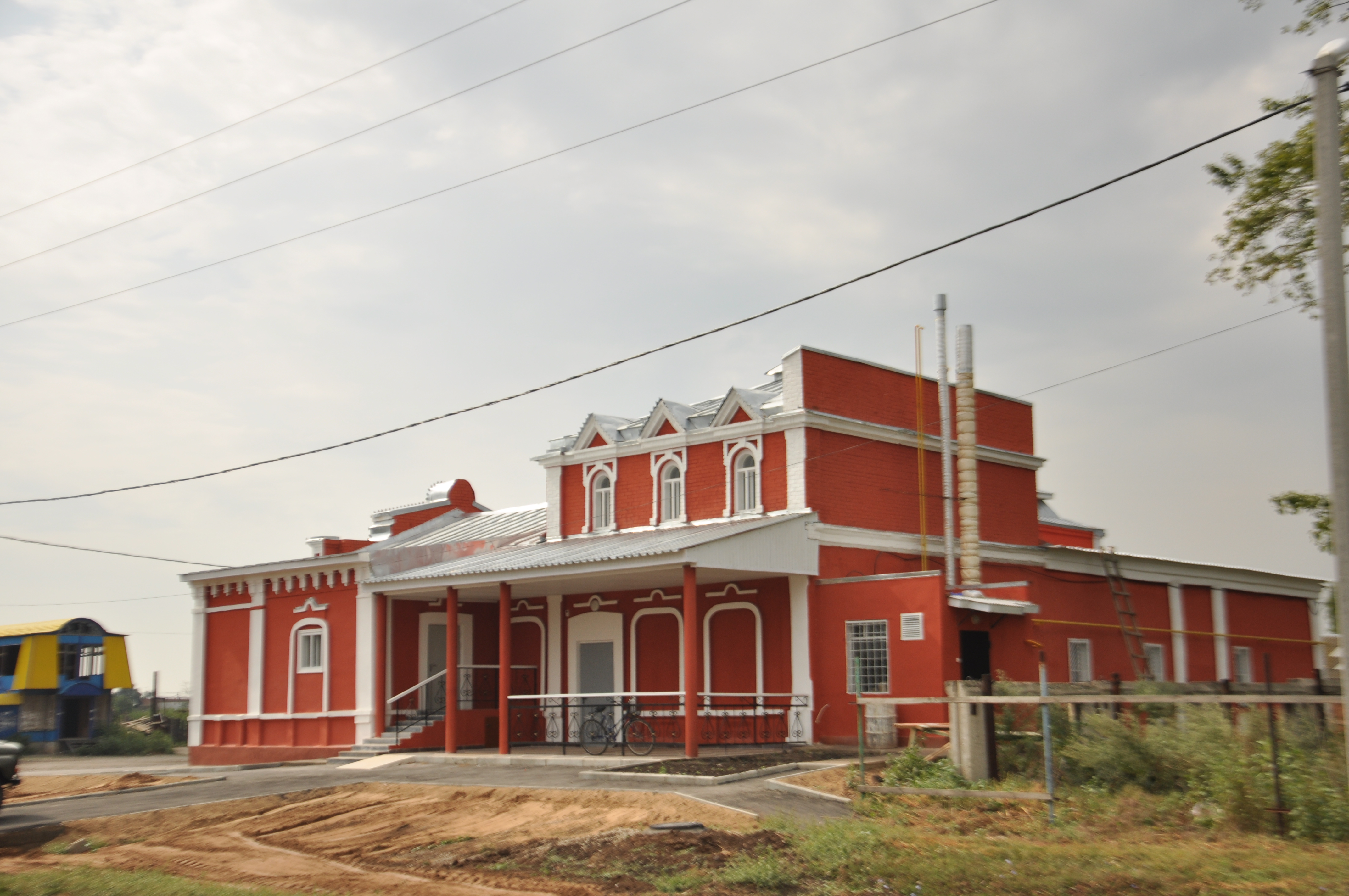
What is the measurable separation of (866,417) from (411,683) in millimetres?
12104

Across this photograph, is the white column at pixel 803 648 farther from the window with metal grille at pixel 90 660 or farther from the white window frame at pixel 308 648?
the window with metal grille at pixel 90 660

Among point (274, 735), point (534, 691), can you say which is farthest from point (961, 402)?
point (274, 735)

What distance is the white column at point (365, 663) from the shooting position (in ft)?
87.2

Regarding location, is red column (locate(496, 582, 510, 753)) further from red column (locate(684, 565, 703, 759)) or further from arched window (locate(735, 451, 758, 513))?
arched window (locate(735, 451, 758, 513))

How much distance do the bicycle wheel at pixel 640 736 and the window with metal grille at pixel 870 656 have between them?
391 centimetres

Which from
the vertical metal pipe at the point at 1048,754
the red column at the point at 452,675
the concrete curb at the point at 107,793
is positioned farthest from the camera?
the red column at the point at 452,675

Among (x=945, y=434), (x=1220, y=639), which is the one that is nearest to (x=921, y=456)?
(x=945, y=434)

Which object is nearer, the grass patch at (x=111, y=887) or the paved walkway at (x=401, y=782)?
the grass patch at (x=111, y=887)

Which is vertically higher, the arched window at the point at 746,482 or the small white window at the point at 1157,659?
the arched window at the point at 746,482

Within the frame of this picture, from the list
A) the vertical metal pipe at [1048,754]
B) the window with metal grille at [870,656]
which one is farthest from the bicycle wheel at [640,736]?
the vertical metal pipe at [1048,754]

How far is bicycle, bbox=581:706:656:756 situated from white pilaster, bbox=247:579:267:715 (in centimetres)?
925

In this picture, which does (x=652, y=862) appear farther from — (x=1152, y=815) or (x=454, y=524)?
(x=454, y=524)

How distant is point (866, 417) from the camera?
2489 centimetres

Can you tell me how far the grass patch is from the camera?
10.8 m
